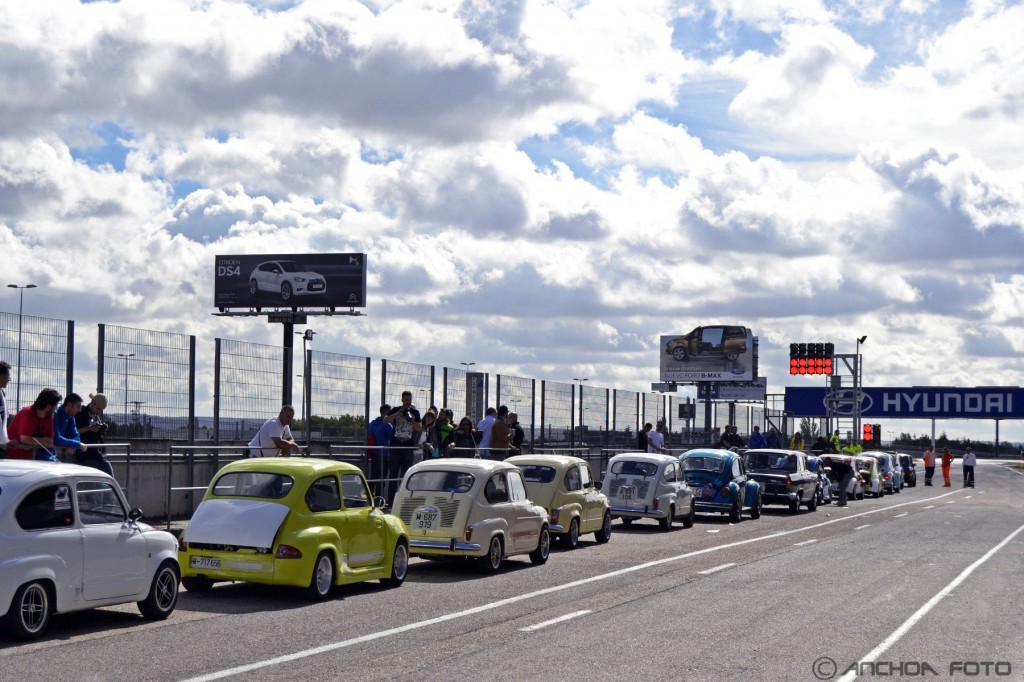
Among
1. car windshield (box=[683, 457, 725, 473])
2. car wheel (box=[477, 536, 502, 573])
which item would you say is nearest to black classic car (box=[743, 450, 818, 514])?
car windshield (box=[683, 457, 725, 473])

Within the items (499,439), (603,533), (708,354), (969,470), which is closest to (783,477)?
(499,439)

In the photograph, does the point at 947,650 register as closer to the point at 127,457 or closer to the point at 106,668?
the point at 106,668

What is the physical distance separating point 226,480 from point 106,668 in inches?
206

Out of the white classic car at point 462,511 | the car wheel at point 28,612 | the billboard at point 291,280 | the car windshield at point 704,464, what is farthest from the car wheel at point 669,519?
the billboard at point 291,280

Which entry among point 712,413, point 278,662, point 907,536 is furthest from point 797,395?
point 278,662

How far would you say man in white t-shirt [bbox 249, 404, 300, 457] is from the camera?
2009cm

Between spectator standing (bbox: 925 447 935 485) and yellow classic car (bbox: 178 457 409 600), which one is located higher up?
yellow classic car (bbox: 178 457 409 600)

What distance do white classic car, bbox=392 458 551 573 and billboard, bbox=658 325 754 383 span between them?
58875 mm

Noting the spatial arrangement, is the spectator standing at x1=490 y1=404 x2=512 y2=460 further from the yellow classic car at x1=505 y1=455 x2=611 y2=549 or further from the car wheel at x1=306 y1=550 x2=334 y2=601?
the car wheel at x1=306 y1=550 x2=334 y2=601

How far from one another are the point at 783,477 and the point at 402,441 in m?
14.5

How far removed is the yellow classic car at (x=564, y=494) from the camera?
22.9 m

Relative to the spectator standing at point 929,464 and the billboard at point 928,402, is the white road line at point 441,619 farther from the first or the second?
the billboard at point 928,402

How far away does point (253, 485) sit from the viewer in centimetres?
1545

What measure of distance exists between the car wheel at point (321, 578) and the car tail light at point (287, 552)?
283mm
